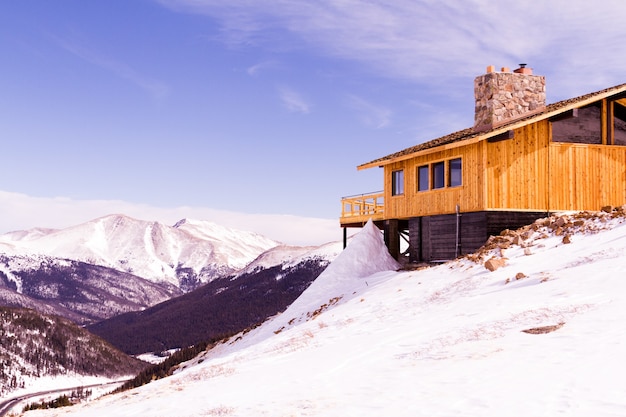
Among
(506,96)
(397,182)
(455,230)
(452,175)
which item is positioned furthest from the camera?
(397,182)

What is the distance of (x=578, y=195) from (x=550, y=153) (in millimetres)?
2154

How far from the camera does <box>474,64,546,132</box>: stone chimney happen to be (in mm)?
27406

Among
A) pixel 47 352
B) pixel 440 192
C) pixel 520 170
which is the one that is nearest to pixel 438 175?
pixel 440 192

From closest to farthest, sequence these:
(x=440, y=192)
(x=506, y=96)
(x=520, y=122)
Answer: (x=520, y=122)
(x=506, y=96)
(x=440, y=192)

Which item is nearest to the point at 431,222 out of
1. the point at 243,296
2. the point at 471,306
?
the point at 471,306

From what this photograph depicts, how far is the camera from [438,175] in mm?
→ 29078

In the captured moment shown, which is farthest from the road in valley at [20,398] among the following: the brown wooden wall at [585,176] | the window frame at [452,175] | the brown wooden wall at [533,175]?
the brown wooden wall at [585,176]

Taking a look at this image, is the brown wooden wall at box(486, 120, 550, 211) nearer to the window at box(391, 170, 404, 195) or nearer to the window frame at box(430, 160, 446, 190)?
the window frame at box(430, 160, 446, 190)

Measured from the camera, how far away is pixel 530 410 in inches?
354

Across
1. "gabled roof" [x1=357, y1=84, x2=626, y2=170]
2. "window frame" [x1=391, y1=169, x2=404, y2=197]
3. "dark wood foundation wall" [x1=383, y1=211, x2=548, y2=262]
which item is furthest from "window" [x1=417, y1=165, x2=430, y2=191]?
"dark wood foundation wall" [x1=383, y1=211, x2=548, y2=262]

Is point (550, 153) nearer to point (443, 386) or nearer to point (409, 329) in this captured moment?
point (409, 329)

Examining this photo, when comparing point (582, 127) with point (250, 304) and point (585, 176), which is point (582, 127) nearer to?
point (585, 176)

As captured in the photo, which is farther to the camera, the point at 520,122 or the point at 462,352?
the point at 520,122

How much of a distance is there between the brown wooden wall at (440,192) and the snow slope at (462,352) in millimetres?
4580
